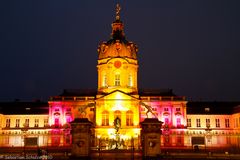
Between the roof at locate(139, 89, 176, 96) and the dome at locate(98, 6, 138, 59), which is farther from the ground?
the dome at locate(98, 6, 138, 59)

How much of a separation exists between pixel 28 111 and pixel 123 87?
19.8m

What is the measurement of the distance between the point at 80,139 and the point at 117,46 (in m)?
43.8

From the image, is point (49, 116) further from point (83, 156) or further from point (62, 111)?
point (83, 156)

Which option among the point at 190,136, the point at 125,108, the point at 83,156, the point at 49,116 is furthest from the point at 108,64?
the point at 83,156

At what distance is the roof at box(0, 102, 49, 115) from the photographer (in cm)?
7688

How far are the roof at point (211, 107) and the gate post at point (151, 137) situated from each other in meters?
46.7

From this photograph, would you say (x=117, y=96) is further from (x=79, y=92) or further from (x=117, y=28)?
(x=117, y=28)

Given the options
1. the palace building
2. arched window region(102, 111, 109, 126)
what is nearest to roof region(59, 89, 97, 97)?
the palace building

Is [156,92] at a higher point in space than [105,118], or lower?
higher

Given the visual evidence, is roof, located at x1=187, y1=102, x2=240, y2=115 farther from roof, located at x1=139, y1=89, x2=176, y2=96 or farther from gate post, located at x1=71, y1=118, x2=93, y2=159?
gate post, located at x1=71, y1=118, x2=93, y2=159

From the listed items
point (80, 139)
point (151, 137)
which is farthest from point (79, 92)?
point (151, 137)

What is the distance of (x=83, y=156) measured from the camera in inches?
1236

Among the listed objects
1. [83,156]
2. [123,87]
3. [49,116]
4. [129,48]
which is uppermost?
[129,48]

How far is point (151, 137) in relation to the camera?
102ft
